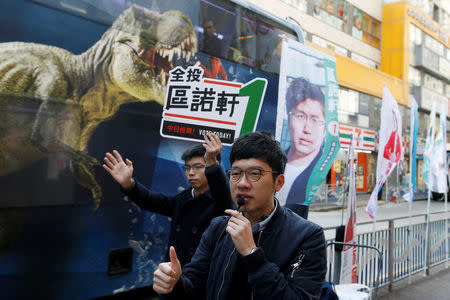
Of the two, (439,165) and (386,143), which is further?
(439,165)

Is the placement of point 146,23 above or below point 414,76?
below

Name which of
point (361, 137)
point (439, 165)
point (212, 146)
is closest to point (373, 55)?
point (361, 137)

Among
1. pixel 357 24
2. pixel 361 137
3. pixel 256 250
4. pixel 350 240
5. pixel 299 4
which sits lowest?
pixel 350 240

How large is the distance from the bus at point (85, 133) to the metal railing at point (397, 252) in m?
2.42

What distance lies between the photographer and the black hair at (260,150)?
175 cm

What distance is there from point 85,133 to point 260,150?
8.02ft

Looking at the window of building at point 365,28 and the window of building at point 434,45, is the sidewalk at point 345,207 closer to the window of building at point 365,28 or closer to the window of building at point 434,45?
the window of building at point 365,28

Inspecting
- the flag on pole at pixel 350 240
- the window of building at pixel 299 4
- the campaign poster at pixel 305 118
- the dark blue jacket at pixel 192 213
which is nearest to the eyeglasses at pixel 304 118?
the campaign poster at pixel 305 118

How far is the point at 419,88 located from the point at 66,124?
93.4 feet

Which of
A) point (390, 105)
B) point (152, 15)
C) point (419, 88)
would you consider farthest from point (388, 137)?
point (419, 88)

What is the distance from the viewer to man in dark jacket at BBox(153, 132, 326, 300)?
1528mm

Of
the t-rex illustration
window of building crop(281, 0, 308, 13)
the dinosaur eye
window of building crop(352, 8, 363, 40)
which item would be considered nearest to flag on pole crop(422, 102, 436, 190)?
the t-rex illustration

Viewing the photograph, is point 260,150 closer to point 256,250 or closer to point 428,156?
point 256,250

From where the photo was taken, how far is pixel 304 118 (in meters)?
4.30
